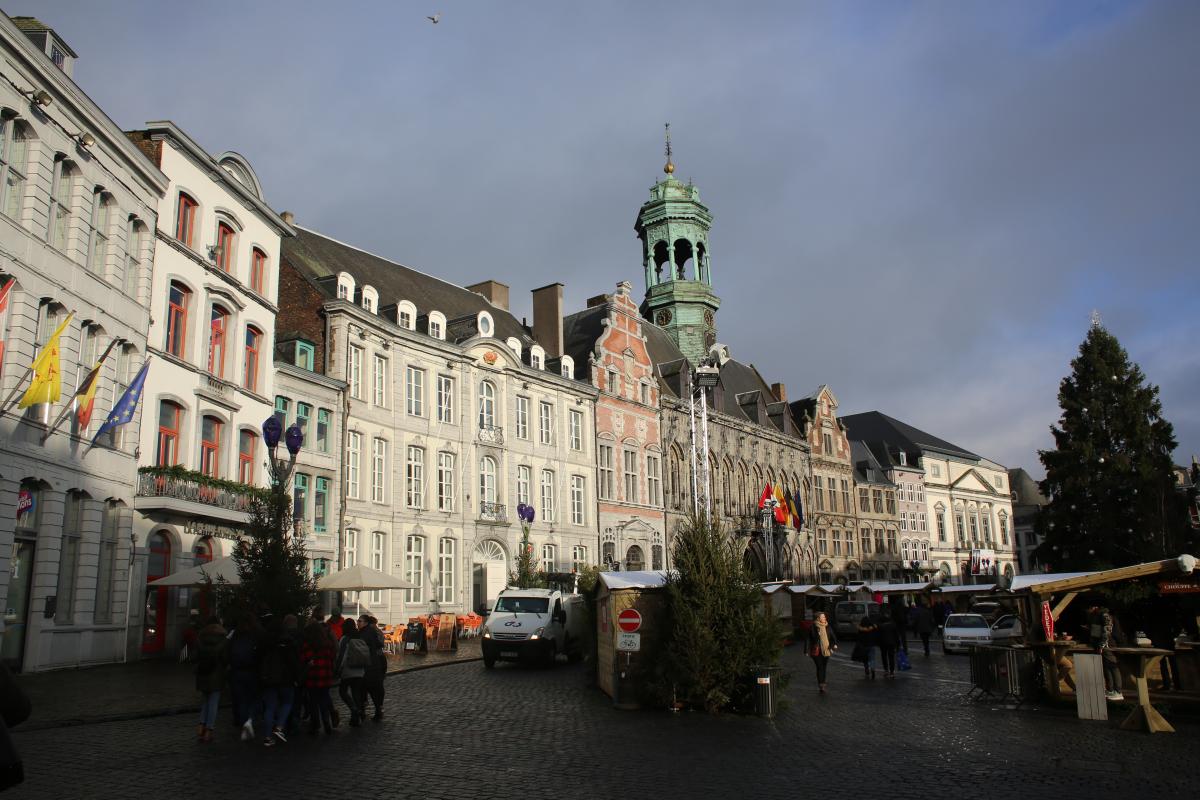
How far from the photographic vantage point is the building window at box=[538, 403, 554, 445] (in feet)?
143

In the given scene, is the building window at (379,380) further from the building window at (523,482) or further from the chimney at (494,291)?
the chimney at (494,291)

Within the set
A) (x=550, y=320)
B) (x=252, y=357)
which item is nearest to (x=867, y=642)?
(x=252, y=357)

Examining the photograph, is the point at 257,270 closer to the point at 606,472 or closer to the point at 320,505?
the point at 320,505

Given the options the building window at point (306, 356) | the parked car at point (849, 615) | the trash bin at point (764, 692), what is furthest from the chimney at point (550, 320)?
the trash bin at point (764, 692)

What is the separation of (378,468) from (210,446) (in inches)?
336

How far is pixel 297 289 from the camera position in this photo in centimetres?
3481

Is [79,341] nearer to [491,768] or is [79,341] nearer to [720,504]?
[491,768]

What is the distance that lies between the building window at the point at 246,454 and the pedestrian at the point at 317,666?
17172mm

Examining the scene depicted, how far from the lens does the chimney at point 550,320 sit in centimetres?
4716

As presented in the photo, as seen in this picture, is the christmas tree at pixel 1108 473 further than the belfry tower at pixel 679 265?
No

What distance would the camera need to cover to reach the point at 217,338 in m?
28.5

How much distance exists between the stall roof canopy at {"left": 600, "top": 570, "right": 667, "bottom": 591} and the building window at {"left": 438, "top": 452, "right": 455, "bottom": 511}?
61.6ft

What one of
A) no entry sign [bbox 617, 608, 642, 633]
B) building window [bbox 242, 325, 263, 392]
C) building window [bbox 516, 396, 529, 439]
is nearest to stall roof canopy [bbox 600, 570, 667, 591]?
no entry sign [bbox 617, 608, 642, 633]

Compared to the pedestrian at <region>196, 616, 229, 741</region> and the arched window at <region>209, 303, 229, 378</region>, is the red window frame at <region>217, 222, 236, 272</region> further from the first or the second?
the pedestrian at <region>196, 616, 229, 741</region>
